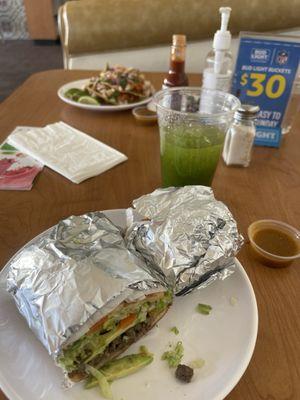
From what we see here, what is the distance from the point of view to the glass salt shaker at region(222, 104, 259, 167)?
894 mm

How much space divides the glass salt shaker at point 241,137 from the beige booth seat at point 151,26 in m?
1.30

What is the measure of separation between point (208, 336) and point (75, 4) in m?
2.06

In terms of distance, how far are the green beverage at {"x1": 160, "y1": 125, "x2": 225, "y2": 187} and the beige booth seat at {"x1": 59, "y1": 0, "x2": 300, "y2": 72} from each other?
1442mm

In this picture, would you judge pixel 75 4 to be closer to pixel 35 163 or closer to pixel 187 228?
pixel 35 163

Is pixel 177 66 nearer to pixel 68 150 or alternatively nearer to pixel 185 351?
pixel 68 150

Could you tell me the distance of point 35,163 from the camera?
0.97 metres

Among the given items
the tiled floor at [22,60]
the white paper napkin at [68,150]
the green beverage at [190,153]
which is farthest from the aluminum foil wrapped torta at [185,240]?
the tiled floor at [22,60]

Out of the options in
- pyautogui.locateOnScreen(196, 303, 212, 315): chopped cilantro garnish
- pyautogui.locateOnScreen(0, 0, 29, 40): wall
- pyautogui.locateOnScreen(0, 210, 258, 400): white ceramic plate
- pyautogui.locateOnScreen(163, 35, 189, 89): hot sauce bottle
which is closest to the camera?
pyautogui.locateOnScreen(0, 210, 258, 400): white ceramic plate

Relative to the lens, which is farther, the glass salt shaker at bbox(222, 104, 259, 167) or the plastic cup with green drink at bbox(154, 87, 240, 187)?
the glass salt shaker at bbox(222, 104, 259, 167)

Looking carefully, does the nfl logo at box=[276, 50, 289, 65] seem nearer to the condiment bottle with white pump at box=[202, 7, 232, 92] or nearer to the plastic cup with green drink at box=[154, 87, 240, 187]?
the condiment bottle with white pump at box=[202, 7, 232, 92]

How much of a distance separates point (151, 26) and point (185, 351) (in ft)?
6.82

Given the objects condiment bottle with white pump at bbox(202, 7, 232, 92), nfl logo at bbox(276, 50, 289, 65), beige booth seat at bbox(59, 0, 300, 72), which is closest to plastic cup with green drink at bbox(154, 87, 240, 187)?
condiment bottle with white pump at bbox(202, 7, 232, 92)

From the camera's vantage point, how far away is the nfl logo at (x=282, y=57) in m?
0.96

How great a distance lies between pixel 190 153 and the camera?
80 centimetres
